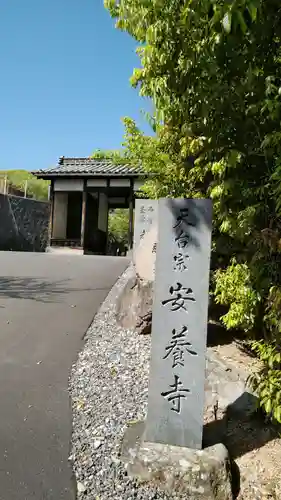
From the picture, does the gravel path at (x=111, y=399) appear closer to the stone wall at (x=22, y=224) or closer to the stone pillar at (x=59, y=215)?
the stone pillar at (x=59, y=215)

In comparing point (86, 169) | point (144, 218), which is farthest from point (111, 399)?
point (86, 169)

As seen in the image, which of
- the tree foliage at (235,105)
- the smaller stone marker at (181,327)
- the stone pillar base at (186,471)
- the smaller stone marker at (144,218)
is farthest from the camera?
the smaller stone marker at (144,218)

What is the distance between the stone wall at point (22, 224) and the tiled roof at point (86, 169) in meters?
5.25

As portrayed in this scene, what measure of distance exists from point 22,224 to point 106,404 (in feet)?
64.6

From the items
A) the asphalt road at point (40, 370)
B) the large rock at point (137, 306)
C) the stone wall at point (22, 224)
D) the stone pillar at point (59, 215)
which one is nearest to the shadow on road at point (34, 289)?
the asphalt road at point (40, 370)

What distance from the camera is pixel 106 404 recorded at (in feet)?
12.3

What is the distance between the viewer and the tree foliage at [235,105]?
2469 millimetres

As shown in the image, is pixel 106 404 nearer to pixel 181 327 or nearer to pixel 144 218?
pixel 181 327

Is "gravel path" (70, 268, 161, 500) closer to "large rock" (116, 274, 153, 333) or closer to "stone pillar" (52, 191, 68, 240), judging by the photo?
"large rock" (116, 274, 153, 333)

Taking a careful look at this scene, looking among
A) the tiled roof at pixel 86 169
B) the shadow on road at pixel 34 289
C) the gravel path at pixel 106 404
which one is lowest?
the gravel path at pixel 106 404

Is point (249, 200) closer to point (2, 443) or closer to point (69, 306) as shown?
point (2, 443)

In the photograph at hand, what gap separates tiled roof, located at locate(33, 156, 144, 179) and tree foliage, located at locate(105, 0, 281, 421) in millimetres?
10943

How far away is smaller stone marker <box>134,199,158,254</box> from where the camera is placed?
6.04 meters

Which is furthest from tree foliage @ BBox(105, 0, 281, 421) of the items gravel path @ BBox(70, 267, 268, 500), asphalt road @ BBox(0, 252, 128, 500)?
asphalt road @ BBox(0, 252, 128, 500)
